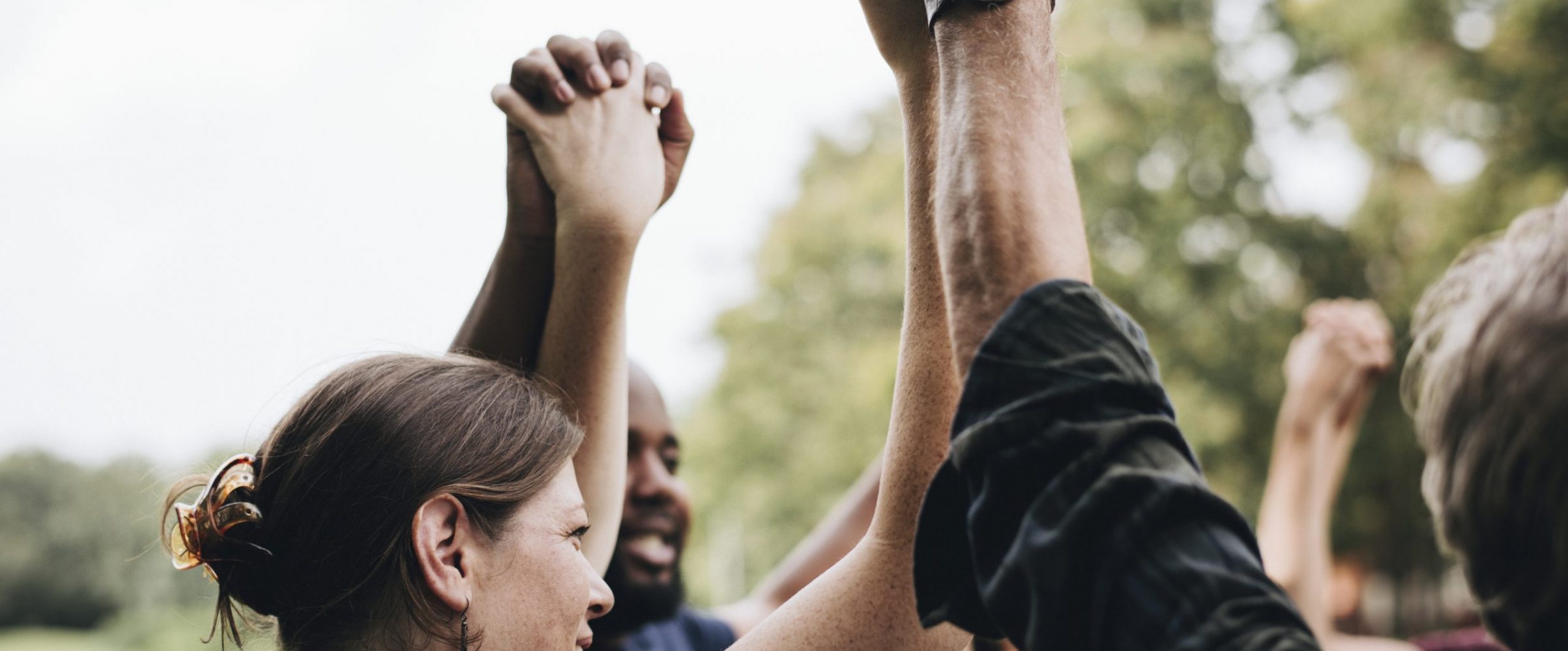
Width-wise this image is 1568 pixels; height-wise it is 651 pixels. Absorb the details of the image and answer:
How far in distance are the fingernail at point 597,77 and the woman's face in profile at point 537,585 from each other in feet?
2.01

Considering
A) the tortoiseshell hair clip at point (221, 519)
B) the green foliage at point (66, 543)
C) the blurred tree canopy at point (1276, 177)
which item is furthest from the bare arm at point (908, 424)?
the green foliage at point (66, 543)

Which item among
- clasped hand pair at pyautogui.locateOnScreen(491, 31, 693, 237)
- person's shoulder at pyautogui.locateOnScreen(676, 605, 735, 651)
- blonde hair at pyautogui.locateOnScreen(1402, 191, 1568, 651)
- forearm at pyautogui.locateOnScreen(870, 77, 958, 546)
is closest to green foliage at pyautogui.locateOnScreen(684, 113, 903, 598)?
person's shoulder at pyautogui.locateOnScreen(676, 605, 735, 651)

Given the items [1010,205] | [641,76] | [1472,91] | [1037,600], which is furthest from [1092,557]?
[1472,91]

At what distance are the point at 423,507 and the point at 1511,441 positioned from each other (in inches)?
49.7

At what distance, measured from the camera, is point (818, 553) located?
183 inches

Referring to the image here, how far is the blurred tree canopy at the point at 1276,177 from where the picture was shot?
1359cm

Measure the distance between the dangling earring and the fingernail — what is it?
79cm

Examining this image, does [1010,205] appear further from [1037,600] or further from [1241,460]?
[1241,460]

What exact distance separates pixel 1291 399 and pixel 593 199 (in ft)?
9.55

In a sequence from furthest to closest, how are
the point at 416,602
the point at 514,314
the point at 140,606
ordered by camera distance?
the point at 140,606, the point at 514,314, the point at 416,602

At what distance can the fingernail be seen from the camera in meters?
1.94

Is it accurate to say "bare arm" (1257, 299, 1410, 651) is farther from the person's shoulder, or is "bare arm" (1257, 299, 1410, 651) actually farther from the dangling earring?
the dangling earring

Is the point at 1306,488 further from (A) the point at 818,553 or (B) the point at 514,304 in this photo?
(B) the point at 514,304

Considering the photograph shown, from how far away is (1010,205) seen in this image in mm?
1236
